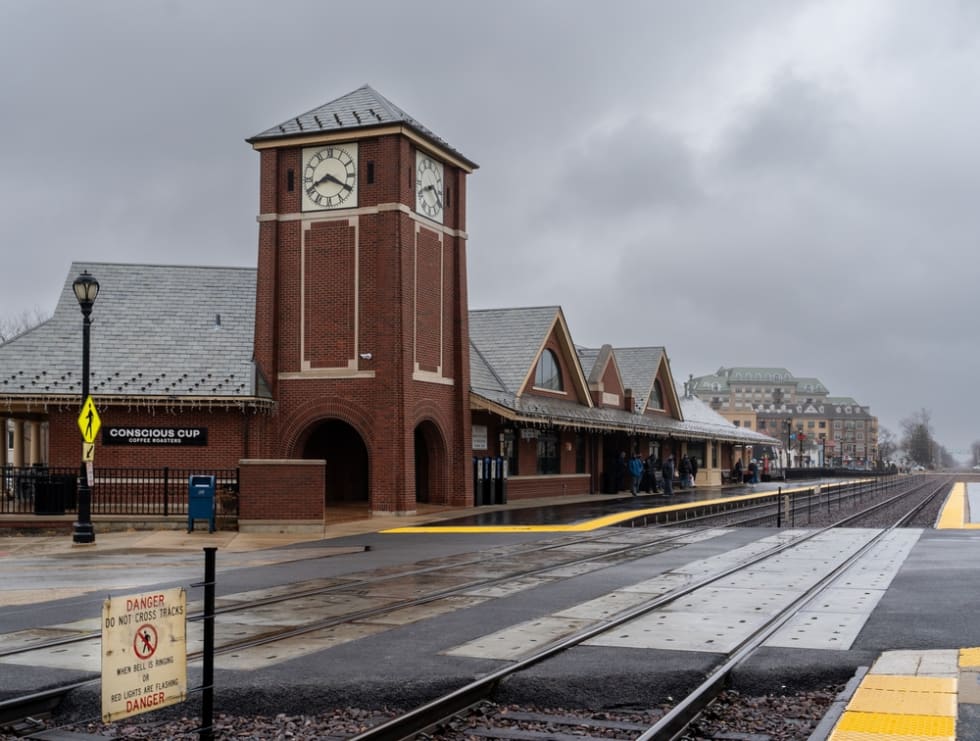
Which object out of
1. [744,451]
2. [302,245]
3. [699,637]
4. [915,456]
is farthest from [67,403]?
[915,456]

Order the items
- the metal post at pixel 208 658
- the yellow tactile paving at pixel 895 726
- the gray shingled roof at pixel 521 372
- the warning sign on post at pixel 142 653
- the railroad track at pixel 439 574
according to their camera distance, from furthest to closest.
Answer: the gray shingled roof at pixel 521 372, the railroad track at pixel 439 574, the yellow tactile paving at pixel 895 726, the metal post at pixel 208 658, the warning sign on post at pixel 142 653

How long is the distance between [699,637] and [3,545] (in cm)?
1667

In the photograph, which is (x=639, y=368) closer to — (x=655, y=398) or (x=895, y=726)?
(x=655, y=398)

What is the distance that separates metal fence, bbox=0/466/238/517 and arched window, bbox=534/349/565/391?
1469 centimetres

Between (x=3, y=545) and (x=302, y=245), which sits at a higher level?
(x=302, y=245)

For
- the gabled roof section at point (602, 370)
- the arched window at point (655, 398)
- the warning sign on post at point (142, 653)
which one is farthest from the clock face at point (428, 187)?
the warning sign on post at point (142, 653)

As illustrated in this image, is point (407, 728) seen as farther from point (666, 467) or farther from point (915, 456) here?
point (915, 456)

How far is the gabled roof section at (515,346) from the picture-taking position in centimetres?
3947

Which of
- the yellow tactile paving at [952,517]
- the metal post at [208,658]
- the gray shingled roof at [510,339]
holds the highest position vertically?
the gray shingled roof at [510,339]

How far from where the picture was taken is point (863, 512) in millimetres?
35531

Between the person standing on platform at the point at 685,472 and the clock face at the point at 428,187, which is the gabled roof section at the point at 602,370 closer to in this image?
the person standing on platform at the point at 685,472

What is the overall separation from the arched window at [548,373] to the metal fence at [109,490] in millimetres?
14695

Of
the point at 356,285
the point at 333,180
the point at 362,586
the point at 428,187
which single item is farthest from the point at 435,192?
the point at 362,586

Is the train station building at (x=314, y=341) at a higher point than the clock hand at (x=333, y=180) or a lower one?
lower
